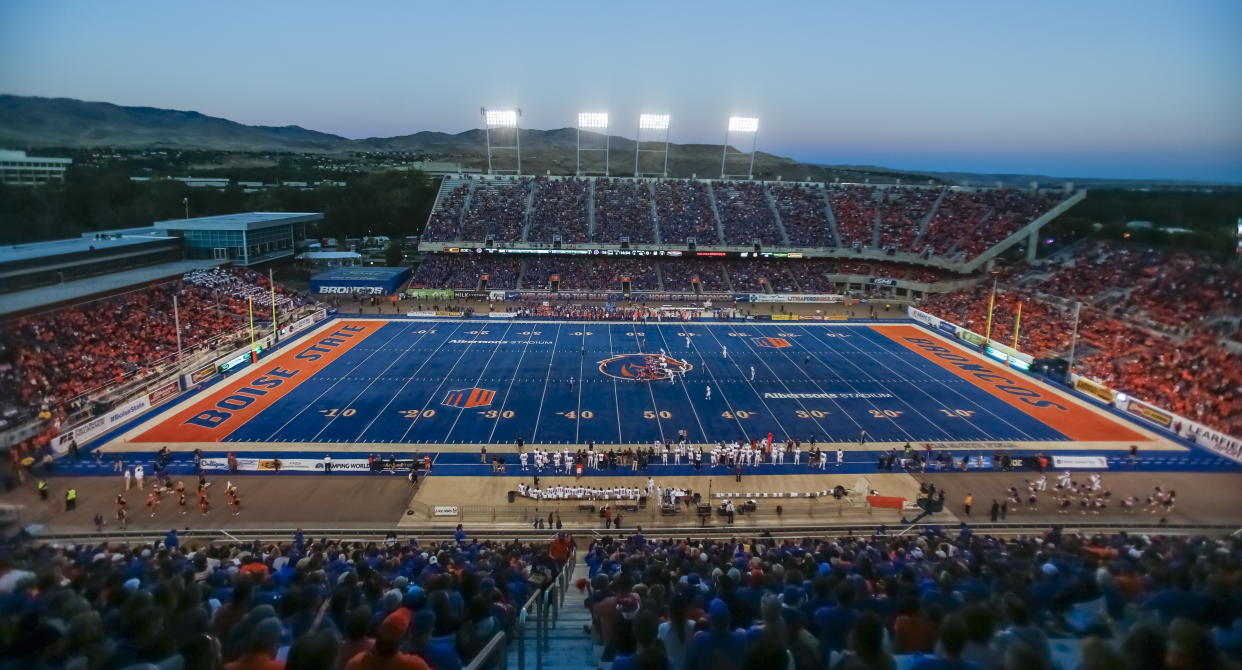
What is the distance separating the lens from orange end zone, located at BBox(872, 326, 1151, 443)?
996 inches

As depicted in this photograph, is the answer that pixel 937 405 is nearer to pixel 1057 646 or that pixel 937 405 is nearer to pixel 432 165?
pixel 1057 646

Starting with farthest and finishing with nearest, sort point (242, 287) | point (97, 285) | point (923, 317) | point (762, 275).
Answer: point (762, 275), point (923, 317), point (242, 287), point (97, 285)

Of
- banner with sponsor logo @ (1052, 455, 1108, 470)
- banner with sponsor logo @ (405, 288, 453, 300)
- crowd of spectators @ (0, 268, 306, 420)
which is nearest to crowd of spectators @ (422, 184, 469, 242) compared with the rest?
banner with sponsor logo @ (405, 288, 453, 300)

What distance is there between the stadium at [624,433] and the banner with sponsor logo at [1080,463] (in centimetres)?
13

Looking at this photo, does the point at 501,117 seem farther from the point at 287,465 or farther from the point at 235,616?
the point at 235,616

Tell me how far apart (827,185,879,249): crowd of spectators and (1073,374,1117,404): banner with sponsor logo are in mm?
28962

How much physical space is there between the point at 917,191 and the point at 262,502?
204 ft

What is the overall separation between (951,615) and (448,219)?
200 ft

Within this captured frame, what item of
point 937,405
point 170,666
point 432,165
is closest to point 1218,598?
point 170,666

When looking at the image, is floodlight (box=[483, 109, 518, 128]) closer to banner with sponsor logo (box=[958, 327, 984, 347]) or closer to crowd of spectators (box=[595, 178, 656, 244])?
crowd of spectators (box=[595, 178, 656, 244])

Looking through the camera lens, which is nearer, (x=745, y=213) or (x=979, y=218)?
(x=979, y=218)

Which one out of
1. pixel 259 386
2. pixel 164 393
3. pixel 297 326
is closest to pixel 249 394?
pixel 259 386

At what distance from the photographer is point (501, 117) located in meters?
64.6

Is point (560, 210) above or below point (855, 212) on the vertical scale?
below
